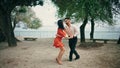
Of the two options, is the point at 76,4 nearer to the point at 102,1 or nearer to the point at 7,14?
the point at 102,1

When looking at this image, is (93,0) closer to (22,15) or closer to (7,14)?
(7,14)

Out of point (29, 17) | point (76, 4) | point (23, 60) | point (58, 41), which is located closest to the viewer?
point (58, 41)

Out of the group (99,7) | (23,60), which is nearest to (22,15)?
(99,7)

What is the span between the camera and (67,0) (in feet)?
65.1

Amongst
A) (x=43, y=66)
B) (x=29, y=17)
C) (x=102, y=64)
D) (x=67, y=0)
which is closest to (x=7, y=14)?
(x=67, y=0)

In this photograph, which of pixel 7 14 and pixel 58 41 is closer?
pixel 58 41

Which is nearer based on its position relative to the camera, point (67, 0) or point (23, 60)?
point (23, 60)

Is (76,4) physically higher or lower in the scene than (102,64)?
higher

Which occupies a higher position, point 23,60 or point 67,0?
point 67,0

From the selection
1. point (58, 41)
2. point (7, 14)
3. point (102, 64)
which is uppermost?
point (7, 14)

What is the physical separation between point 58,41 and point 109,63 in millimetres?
2985

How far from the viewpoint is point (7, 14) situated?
763 inches

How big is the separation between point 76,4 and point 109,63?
8.33 meters

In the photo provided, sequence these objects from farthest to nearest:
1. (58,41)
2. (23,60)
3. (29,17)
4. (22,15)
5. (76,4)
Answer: (29,17)
(22,15)
(76,4)
(23,60)
(58,41)
